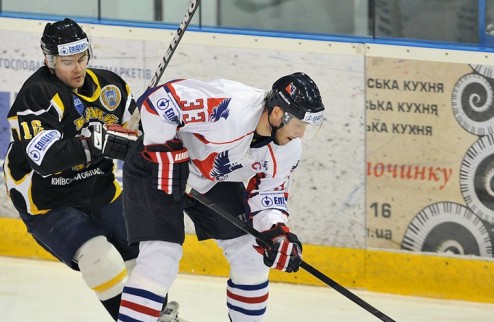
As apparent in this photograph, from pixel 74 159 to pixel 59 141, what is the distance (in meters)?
0.08

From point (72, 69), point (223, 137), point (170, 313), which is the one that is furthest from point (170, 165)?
point (170, 313)

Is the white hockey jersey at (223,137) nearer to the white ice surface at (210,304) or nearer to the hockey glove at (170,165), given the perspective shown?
the hockey glove at (170,165)

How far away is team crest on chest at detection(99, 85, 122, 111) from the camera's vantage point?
14.9 feet

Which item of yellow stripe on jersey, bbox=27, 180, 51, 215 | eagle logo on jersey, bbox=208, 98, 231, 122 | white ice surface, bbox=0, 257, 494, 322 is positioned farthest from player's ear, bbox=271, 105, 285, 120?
white ice surface, bbox=0, 257, 494, 322

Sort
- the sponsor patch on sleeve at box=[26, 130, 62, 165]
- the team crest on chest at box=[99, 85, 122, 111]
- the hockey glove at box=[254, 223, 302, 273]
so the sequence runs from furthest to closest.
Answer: the team crest on chest at box=[99, 85, 122, 111] < the sponsor patch on sleeve at box=[26, 130, 62, 165] < the hockey glove at box=[254, 223, 302, 273]

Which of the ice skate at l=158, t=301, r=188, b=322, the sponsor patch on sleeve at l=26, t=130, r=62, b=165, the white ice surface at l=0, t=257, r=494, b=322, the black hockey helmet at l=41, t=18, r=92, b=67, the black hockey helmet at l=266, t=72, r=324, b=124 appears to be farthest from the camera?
the white ice surface at l=0, t=257, r=494, b=322

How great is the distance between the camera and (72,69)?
14.5ft

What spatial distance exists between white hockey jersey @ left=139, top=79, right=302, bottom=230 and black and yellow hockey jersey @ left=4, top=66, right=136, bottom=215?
0.38 metres

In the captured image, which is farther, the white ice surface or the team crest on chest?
the white ice surface

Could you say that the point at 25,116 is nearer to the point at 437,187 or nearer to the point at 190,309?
the point at 190,309

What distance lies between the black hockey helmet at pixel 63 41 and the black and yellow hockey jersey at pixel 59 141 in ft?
0.32

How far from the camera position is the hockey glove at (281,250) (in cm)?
411

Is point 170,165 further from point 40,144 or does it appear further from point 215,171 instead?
point 40,144

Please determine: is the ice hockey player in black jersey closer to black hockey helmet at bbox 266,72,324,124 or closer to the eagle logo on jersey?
the eagle logo on jersey
